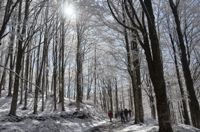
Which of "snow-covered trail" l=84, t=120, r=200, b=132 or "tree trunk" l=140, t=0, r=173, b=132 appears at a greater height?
"tree trunk" l=140, t=0, r=173, b=132

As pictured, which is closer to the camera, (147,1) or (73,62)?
(147,1)

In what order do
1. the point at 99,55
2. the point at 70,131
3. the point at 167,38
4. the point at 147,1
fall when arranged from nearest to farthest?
the point at 147,1 → the point at 70,131 → the point at 167,38 → the point at 99,55

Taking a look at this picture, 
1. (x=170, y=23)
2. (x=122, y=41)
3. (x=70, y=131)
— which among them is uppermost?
(x=170, y=23)

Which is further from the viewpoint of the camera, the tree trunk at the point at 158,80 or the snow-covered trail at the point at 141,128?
the snow-covered trail at the point at 141,128

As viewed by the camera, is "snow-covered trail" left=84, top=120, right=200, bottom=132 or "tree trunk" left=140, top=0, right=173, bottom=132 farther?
"snow-covered trail" left=84, top=120, right=200, bottom=132

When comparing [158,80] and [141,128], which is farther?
[141,128]

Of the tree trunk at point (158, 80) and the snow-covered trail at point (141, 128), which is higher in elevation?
the tree trunk at point (158, 80)

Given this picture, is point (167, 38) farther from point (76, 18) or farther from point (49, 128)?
point (49, 128)

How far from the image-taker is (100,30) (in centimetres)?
1828

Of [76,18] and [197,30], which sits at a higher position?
[76,18]

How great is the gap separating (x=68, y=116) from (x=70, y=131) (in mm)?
5144

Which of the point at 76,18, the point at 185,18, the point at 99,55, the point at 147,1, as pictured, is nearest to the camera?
the point at 147,1

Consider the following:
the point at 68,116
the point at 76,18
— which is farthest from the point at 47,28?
the point at 68,116

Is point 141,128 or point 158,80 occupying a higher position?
point 158,80
